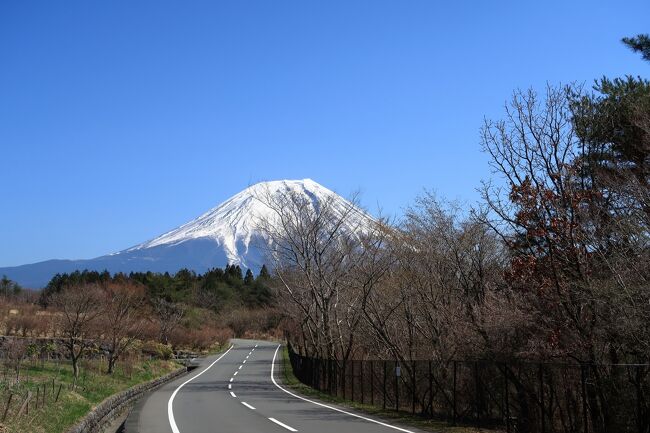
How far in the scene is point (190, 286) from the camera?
87688 mm

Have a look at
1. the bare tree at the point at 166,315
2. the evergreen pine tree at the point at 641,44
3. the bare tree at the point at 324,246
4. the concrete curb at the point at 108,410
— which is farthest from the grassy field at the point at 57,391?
the bare tree at the point at 166,315

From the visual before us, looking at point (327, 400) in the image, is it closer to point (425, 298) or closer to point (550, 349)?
point (425, 298)

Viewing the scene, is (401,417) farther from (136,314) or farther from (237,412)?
(136,314)

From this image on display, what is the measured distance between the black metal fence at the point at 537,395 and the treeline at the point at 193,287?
161ft

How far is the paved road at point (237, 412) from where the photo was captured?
14.8 m

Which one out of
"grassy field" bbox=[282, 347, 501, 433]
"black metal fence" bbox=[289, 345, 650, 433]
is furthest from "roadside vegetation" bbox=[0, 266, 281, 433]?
"black metal fence" bbox=[289, 345, 650, 433]

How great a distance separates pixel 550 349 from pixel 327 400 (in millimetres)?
11142

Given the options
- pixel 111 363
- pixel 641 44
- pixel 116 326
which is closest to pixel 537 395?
pixel 641 44

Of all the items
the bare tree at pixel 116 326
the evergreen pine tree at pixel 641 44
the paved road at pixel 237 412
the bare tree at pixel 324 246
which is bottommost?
the paved road at pixel 237 412

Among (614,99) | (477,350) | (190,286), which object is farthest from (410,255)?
(190,286)

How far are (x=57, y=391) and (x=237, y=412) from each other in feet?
17.7

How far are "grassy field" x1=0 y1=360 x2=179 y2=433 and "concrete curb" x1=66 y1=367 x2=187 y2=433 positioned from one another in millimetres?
237

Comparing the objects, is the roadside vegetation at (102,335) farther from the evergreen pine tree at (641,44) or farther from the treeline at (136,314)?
the evergreen pine tree at (641,44)

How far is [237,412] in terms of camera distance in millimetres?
18594
